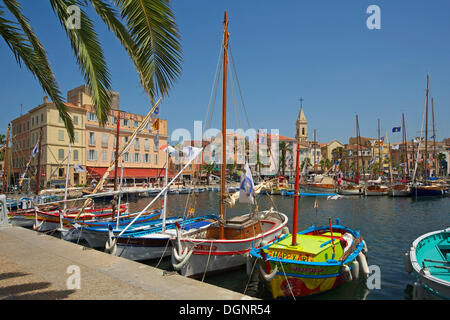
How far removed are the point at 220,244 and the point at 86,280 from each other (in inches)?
233

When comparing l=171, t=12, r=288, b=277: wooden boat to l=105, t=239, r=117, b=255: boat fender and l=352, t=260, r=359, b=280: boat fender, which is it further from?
l=352, t=260, r=359, b=280: boat fender

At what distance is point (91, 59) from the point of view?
273 inches

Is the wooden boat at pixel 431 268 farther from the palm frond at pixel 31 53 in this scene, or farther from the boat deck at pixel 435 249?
the palm frond at pixel 31 53

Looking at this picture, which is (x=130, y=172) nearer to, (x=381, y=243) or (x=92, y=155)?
(x=92, y=155)

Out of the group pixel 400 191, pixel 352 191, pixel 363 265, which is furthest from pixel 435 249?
pixel 352 191

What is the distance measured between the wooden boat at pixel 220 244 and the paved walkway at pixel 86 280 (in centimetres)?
264

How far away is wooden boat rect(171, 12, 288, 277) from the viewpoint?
41.7 ft

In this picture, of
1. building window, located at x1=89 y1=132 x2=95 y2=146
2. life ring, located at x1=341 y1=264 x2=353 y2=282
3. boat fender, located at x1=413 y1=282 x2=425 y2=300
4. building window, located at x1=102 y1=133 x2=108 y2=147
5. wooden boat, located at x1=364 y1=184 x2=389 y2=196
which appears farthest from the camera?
building window, located at x1=102 y1=133 x2=108 y2=147

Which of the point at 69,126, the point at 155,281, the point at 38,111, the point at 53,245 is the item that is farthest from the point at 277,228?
the point at 38,111

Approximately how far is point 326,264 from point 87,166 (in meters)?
54.3

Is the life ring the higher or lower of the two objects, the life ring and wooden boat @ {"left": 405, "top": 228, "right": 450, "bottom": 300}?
the lower

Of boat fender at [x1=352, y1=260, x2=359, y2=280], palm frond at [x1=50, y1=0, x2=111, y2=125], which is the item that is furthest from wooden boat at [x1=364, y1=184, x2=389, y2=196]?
palm frond at [x1=50, y1=0, x2=111, y2=125]

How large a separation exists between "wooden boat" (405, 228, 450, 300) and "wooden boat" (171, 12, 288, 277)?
6256 millimetres

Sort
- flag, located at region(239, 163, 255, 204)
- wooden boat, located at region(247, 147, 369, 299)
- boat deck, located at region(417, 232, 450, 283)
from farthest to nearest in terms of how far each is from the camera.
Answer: flag, located at region(239, 163, 255, 204) < boat deck, located at region(417, 232, 450, 283) < wooden boat, located at region(247, 147, 369, 299)
